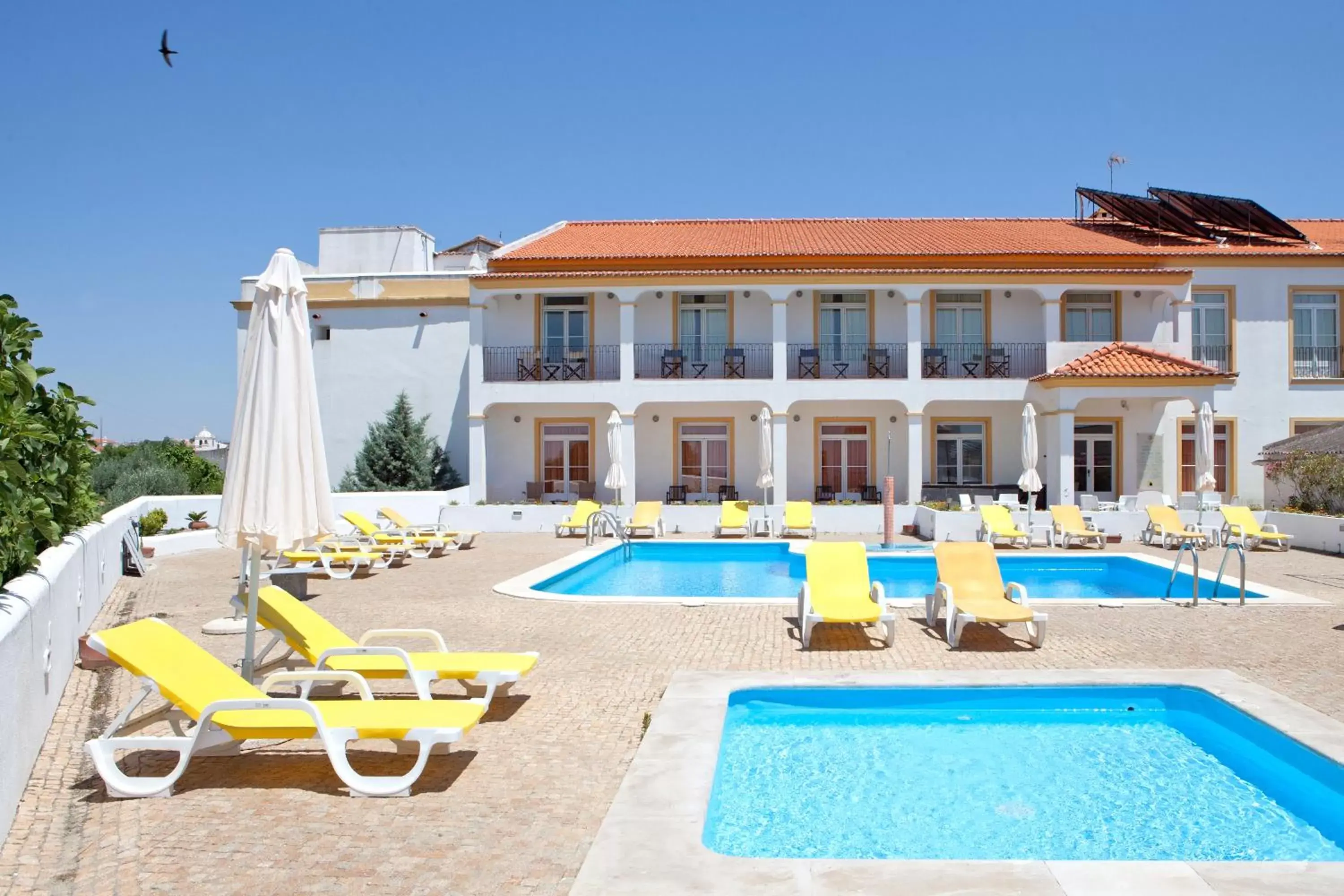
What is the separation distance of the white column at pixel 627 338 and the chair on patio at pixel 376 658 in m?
16.1

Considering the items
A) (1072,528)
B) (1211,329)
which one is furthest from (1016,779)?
(1211,329)

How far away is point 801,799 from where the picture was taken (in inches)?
214

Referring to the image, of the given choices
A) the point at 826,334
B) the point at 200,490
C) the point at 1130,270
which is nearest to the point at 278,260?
the point at 200,490

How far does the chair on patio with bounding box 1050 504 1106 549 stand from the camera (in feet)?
57.2

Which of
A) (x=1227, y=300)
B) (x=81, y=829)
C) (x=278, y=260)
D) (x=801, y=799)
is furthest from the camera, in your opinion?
(x=1227, y=300)

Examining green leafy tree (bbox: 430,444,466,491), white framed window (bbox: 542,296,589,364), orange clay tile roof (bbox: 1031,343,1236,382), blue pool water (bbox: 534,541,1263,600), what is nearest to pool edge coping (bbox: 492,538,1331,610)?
blue pool water (bbox: 534,541,1263,600)

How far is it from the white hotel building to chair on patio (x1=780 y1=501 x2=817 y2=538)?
108 inches

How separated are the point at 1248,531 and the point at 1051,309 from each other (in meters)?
7.50

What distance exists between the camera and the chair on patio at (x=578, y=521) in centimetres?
2002

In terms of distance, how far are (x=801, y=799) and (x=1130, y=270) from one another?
843 inches

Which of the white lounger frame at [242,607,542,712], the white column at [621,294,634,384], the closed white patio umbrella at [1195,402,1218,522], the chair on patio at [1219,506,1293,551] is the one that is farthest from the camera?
the white column at [621,294,634,384]

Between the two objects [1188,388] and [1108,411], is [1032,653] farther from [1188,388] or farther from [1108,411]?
[1108,411]

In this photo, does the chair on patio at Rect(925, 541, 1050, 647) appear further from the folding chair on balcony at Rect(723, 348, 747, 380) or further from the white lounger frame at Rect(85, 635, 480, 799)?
the folding chair on balcony at Rect(723, 348, 747, 380)

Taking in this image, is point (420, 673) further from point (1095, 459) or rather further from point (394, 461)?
point (1095, 459)
